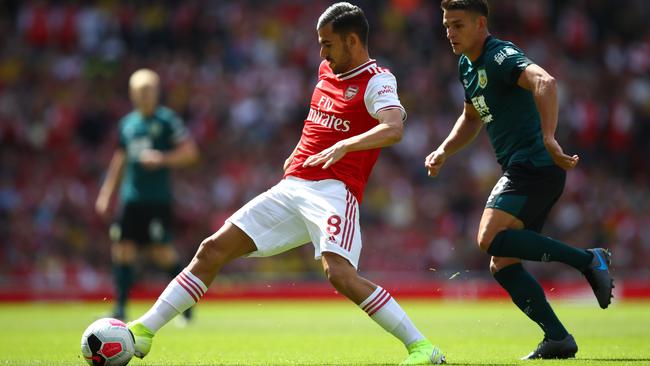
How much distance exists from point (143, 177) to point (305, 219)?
547 cm

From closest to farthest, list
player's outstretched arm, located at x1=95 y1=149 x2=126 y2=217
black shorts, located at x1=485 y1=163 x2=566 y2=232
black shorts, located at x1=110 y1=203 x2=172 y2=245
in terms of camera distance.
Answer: black shorts, located at x1=485 y1=163 x2=566 y2=232 → player's outstretched arm, located at x1=95 y1=149 x2=126 y2=217 → black shorts, located at x1=110 y1=203 x2=172 y2=245

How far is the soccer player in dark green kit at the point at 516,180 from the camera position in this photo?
6.62 metres

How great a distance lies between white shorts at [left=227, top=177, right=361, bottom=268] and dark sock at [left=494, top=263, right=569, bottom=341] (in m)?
1.25

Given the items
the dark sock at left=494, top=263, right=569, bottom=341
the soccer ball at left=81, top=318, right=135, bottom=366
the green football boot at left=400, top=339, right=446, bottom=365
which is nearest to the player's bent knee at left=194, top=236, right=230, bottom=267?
the soccer ball at left=81, top=318, right=135, bottom=366

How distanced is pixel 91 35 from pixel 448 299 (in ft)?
32.9

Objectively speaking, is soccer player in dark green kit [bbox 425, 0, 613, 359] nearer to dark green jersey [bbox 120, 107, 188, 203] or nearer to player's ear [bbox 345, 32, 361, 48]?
player's ear [bbox 345, 32, 361, 48]

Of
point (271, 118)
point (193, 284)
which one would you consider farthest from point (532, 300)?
point (271, 118)

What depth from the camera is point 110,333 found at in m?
6.12

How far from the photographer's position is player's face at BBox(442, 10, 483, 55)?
6.84 meters

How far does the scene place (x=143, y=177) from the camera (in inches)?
456

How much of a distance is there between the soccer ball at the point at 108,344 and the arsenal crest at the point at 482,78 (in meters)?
2.84

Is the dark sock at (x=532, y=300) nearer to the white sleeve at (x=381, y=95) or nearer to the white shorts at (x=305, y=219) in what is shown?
the white shorts at (x=305, y=219)

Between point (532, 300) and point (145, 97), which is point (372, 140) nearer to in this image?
point (532, 300)

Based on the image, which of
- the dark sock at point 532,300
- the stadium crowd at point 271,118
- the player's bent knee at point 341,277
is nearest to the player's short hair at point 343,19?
the player's bent knee at point 341,277
